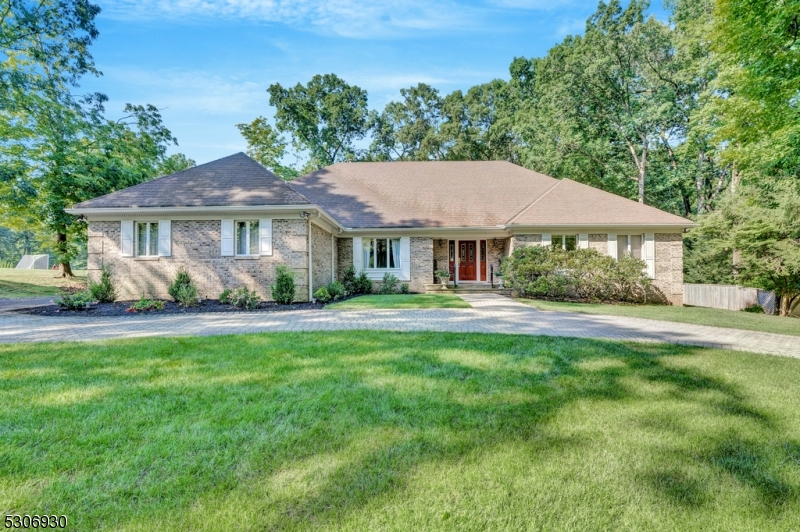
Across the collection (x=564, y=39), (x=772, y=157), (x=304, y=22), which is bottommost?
(x=772, y=157)

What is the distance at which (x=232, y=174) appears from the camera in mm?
13492

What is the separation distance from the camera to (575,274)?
13555mm

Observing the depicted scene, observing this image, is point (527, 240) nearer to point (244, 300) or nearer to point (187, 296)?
point (244, 300)

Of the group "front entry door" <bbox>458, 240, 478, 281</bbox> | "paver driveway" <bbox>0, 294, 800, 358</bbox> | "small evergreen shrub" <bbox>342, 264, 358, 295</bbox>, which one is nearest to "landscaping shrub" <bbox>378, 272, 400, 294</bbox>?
"small evergreen shrub" <bbox>342, 264, 358, 295</bbox>

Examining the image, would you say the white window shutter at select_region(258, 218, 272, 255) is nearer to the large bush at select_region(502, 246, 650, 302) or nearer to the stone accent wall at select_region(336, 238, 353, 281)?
the stone accent wall at select_region(336, 238, 353, 281)

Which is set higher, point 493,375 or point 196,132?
point 196,132

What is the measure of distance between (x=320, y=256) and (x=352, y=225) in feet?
8.66

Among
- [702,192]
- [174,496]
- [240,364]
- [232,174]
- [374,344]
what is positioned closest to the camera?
[174,496]

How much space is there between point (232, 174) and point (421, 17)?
826cm

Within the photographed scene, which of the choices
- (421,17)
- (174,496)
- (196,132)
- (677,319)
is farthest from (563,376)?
(196,132)

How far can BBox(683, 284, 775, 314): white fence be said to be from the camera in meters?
14.7

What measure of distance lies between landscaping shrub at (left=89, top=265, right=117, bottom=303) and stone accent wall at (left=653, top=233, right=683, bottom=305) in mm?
19442

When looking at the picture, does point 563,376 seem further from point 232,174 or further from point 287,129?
point 287,129

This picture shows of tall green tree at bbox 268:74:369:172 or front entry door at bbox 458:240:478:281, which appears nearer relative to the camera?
front entry door at bbox 458:240:478:281
